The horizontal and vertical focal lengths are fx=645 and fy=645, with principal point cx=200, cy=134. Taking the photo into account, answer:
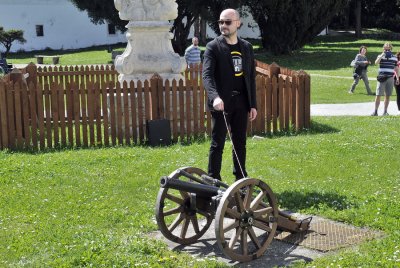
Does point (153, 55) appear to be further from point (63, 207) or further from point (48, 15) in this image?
point (48, 15)

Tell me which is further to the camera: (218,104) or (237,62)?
(237,62)

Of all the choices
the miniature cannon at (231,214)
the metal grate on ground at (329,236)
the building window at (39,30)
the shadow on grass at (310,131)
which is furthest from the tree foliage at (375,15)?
the miniature cannon at (231,214)

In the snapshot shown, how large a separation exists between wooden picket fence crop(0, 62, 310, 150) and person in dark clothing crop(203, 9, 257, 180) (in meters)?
4.27

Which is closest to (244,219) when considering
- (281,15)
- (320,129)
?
(320,129)

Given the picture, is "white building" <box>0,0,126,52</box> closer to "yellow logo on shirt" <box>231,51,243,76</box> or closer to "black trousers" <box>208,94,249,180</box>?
"black trousers" <box>208,94,249,180</box>

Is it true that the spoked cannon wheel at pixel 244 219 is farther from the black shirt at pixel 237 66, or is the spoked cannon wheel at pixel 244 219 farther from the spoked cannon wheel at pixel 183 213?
the black shirt at pixel 237 66

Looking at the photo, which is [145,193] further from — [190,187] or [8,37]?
[8,37]

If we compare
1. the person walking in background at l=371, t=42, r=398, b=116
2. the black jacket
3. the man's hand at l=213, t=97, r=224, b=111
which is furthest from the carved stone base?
the man's hand at l=213, t=97, r=224, b=111

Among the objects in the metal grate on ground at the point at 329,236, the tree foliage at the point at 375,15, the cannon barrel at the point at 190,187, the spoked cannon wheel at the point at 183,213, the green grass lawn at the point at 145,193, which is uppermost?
the tree foliage at the point at 375,15

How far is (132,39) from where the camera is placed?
1220cm

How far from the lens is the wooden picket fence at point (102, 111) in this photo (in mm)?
10477

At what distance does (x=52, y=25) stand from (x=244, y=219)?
156ft

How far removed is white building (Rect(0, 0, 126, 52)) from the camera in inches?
1944

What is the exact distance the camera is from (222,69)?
6.50m
